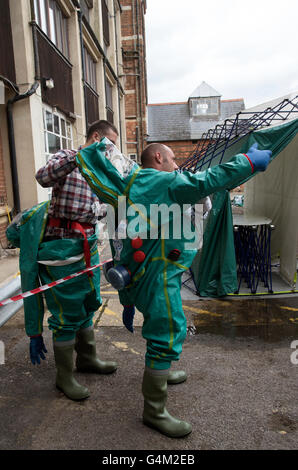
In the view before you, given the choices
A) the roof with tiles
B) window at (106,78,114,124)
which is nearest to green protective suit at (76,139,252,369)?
window at (106,78,114,124)

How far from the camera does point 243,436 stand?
6.51 ft

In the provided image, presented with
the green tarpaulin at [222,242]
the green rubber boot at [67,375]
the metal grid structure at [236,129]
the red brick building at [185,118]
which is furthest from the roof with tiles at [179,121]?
the green rubber boot at [67,375]

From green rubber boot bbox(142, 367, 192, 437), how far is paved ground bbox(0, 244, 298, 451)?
0.06 metres

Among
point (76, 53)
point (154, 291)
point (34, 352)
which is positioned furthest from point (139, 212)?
point (76, 53)

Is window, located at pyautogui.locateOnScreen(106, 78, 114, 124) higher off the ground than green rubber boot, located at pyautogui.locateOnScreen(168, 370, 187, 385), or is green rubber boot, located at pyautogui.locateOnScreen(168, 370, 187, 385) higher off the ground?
window, located at pyautogui.locateOnScreen(106, 78, 114, 124)

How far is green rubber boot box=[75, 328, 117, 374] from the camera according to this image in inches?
106

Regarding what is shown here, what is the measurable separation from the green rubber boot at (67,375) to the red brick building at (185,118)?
24552 millimetres

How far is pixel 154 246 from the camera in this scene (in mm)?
1954

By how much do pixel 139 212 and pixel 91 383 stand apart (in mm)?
1568

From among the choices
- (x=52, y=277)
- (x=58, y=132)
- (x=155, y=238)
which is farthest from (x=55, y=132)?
(x=155, y=238)

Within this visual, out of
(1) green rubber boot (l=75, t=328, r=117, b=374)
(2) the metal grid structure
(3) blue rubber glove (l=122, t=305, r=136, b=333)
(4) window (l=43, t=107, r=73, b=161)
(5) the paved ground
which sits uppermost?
(4) window (l=43, t=107, r=73, b=161)

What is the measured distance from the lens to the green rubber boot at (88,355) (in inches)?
106

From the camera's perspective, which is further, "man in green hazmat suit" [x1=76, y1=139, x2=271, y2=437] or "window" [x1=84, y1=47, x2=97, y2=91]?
"window" [x1=84, y1=47, x2=97, y2=91]

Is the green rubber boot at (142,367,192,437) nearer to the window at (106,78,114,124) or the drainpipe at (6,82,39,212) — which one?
the drainpipe at (6,82,39,212)
